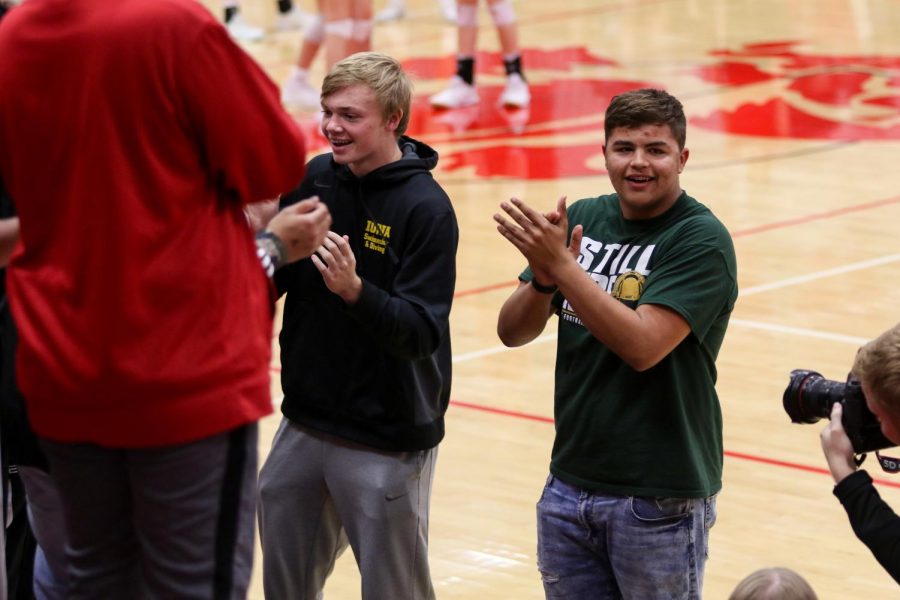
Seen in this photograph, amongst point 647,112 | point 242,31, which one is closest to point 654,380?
point 647,112

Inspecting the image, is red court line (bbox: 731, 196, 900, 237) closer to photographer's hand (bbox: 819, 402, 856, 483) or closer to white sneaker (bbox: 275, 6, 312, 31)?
photographer's hand (bbox: 819, 402, 856, 483)

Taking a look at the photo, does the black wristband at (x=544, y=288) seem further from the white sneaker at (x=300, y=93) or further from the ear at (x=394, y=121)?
the white sneaker at (x=300, y=93)

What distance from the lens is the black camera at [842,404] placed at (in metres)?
2.89

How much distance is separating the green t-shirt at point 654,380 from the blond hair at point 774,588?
19.4 inches

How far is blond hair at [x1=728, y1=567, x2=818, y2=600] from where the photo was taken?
2711 mm

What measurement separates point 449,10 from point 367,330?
41.5 feet

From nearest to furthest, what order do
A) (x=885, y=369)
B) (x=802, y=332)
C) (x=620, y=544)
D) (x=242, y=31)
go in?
(x=885, y=369) → (x=620, y=544) → (x=802, y=332) → (x=242, y=31)

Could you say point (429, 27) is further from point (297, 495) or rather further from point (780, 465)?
point (297, 495)

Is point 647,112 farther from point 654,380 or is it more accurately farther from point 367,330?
point 367,330

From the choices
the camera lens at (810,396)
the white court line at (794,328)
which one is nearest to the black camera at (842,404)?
the camera lens at (810,396)

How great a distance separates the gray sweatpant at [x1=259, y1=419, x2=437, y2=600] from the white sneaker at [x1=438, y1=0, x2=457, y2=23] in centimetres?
1231

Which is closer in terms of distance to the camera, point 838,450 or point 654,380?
point 838,450

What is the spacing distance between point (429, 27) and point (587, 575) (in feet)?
41.2

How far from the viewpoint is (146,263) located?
2.43 meters
